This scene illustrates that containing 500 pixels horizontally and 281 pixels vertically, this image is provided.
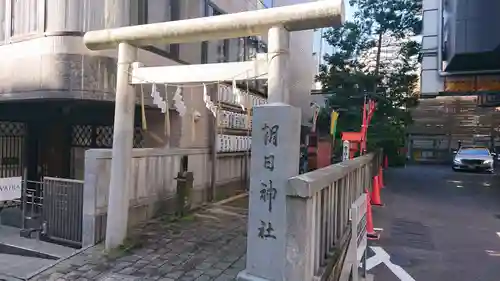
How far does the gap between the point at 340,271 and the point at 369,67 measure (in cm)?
2019

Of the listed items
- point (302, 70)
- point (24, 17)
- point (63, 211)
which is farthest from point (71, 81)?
point (302, 70)

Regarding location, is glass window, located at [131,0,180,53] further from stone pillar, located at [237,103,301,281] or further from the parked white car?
the parked white car

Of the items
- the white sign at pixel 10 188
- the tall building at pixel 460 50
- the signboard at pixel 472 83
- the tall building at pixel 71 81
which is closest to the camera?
the tall building at pixel 71 81

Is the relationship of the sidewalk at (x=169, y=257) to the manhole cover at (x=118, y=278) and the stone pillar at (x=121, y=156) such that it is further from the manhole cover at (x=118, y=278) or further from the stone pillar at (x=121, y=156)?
the stone pillar at (x=121, y=156)

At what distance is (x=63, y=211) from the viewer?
7852 millimetres

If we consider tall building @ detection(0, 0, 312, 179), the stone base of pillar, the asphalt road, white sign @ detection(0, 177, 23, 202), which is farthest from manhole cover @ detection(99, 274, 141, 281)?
white sign @ detection(0, 177, 23, 202)

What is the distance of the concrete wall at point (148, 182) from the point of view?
7.38 metres

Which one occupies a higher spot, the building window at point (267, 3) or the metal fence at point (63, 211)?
the building window at point (267, 3)

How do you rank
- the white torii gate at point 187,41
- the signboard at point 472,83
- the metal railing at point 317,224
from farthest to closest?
the signboard at point 472,83 < the white torii gate at point 187,41 < the metal railing at point 317,224

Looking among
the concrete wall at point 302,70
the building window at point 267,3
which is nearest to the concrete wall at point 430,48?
the concrete wall at point 302,70

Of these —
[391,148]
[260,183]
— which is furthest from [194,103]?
[391,148]

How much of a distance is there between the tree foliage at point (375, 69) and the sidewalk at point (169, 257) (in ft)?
47.5

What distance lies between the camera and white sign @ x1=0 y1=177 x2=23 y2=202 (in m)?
8.88

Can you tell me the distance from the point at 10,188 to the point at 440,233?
34.6ft
